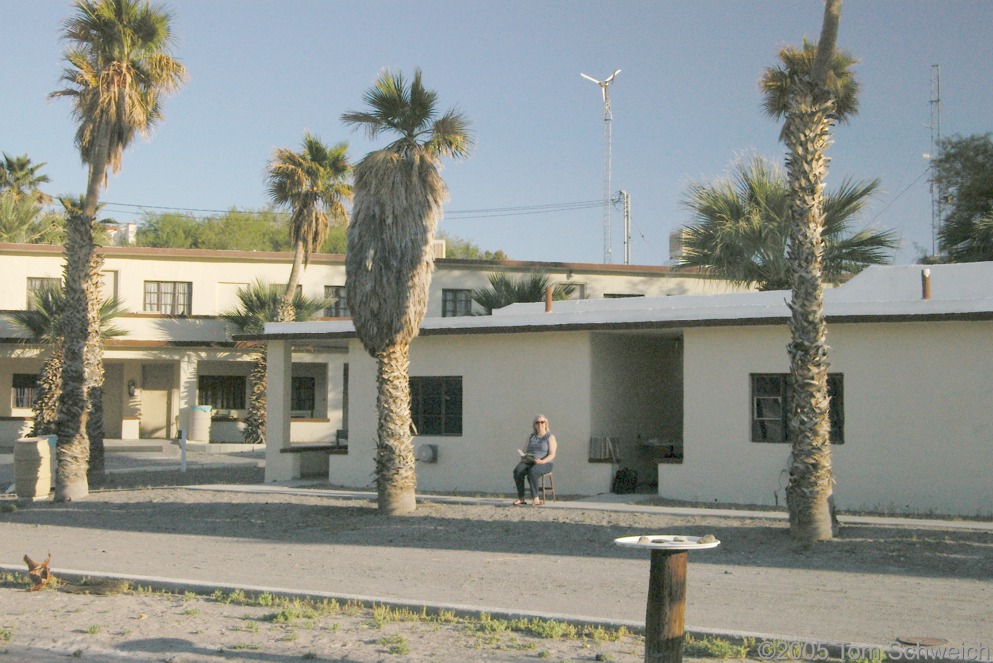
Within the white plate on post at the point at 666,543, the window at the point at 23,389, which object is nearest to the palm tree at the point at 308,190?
the window at the point at 23,389

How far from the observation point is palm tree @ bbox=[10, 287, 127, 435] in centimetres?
2714

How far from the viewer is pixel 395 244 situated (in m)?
15.5

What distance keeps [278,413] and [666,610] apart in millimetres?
15735

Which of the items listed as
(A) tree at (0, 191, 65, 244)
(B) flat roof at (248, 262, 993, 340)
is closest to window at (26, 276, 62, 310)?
(A) tree at (0, 191, 65, 244)

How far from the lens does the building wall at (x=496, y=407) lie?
1852cm

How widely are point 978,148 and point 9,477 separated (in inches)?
1087

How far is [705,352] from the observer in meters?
17.2

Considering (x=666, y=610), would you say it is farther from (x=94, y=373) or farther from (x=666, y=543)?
(x=94, y=373)

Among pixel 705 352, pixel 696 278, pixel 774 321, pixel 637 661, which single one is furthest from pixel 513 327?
pixel 696 278

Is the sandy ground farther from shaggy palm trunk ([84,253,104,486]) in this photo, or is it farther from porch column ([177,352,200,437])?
porch column ([177,352,200,437])

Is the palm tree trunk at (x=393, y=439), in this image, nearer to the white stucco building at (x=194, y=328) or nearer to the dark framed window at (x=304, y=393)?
the white stucco building at (x=194, y=328)

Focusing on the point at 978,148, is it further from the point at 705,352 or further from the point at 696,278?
the point at 705,352

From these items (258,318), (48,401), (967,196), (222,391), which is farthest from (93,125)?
(967,196)

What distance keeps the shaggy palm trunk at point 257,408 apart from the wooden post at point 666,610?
27.8m
